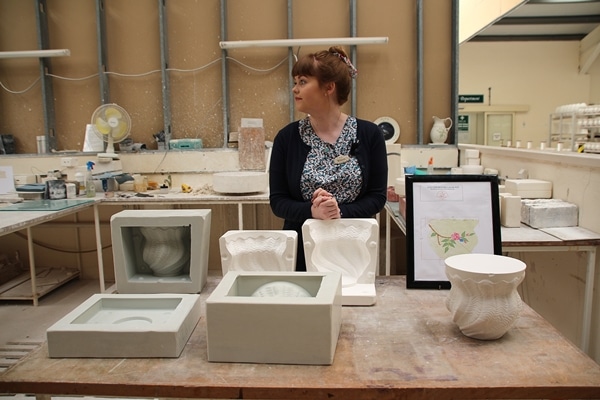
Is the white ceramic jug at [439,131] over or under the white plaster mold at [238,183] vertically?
over

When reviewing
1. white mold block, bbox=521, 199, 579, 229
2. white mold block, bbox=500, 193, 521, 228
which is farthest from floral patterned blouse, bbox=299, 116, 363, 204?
white mold block, bbox=521, 199, 579, 229

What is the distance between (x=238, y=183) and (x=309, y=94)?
1918 mm

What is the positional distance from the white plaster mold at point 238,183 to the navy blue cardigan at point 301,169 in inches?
68.7

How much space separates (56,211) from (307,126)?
1.98 meters

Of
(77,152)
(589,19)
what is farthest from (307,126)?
(589,19)

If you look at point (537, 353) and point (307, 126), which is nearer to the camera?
point (537, 353)

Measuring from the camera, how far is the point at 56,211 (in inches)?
116

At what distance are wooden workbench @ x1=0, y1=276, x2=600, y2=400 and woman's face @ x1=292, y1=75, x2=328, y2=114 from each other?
85 cm

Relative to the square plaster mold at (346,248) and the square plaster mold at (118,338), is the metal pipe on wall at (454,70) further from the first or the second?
the square plaster mold at (118,338)

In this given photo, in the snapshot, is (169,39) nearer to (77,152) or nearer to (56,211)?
(77,152)

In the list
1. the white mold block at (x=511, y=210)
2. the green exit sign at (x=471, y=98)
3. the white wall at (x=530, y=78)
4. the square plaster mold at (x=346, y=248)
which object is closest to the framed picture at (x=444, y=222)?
the square plaster mold at (x=346, y=248)

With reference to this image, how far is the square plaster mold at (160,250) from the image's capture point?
1361mm

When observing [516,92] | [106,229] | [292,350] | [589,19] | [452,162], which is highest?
[589,19]

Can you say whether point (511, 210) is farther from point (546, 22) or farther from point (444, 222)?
point (546, 22)
